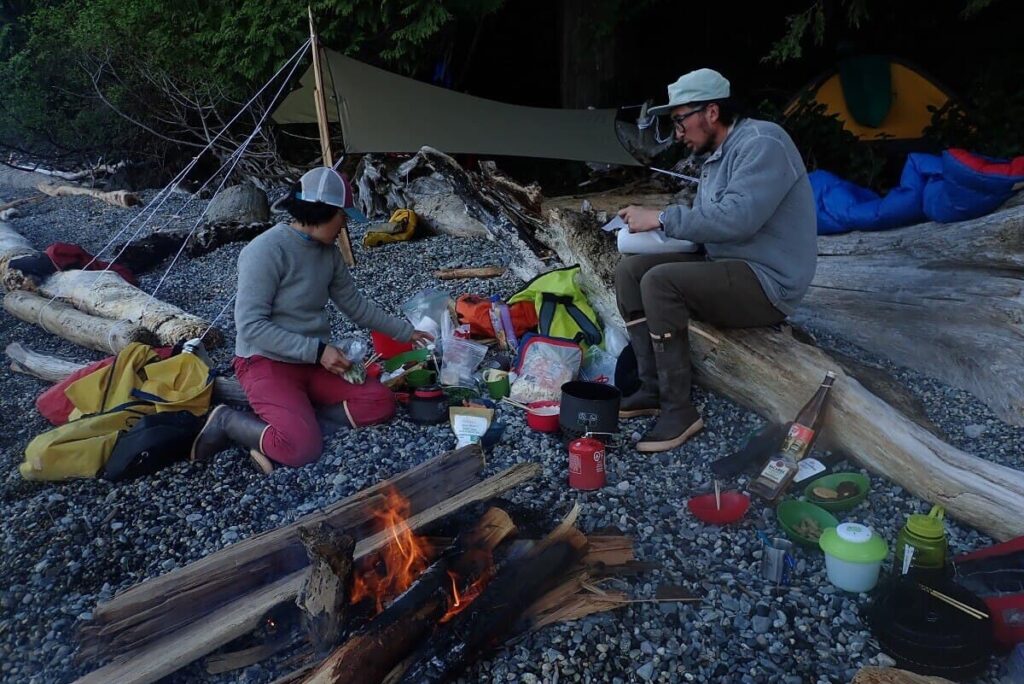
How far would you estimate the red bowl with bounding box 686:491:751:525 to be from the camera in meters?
3.22

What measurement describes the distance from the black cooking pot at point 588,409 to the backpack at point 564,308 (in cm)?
94

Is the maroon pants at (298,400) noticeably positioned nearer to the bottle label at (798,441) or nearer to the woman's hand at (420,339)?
the woman's hand at (420,339)

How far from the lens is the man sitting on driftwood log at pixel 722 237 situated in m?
3.57

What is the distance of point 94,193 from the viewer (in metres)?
14.1

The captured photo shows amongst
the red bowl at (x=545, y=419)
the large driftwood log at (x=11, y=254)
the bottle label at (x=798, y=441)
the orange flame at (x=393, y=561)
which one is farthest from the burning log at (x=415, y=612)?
the large driftwood log at (x=11, y=254)

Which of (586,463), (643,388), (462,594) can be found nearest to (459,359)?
(643,388)

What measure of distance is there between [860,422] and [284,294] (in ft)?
9.73

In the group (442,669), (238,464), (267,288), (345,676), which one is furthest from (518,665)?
(267,288)

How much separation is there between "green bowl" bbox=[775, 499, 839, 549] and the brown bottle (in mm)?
99

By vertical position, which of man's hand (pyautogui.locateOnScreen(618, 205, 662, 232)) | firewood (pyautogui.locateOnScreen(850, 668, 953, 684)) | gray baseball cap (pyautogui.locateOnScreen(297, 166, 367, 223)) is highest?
gray baseball cap (pyautogui.locateOnScreen(297, 166, 367, 223))

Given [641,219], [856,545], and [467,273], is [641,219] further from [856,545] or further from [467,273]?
[467,273]

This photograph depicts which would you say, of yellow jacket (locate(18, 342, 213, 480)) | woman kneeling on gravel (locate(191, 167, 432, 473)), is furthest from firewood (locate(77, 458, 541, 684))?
yellow jacket (locate(18, 342, 213, 480))

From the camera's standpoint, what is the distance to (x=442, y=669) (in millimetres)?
2354

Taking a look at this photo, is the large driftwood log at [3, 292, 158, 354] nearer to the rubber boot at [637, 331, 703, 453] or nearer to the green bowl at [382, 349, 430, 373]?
the green bowl at [382, 349, 430, 373]
